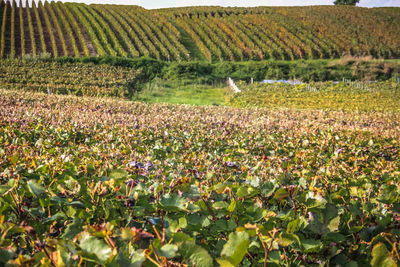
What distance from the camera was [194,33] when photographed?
53656 mm

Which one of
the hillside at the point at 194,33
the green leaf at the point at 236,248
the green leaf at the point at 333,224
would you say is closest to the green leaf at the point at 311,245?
the green leaf at the point at 333,224

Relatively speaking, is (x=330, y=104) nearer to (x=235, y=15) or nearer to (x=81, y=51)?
(x=81, y=51)

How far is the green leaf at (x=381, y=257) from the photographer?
34.0 inches

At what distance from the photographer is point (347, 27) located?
6469 cm

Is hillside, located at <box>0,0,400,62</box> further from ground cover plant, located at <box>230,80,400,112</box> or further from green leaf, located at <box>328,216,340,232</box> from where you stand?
green leaf, located at <box>328,216,340,232</box>

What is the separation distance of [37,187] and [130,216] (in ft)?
1.30

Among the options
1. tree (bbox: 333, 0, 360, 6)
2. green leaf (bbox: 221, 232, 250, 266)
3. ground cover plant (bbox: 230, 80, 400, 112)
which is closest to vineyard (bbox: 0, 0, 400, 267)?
green leaf (bbox: 221, 232, 250, 266)

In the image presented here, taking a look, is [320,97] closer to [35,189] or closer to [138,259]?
[35,189]

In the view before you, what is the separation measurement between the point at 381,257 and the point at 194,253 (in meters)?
0.56

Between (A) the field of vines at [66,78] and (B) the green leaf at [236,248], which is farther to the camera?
(A) the field of vines at [66,78]

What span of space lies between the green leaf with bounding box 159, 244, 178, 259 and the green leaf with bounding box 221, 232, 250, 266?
126mm

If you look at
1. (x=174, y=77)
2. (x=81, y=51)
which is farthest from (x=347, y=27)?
(x=81, y=51)

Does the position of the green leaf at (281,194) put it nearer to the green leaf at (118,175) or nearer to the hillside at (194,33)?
the green leaf at (118,175)

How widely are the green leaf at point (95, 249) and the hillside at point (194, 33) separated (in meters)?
42.0
